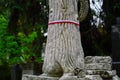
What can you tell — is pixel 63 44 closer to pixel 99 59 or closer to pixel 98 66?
pixel 98 66

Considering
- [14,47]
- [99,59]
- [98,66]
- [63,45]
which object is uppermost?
[63,45]

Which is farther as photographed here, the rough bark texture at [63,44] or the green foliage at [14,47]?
the green foliage at [14,47]

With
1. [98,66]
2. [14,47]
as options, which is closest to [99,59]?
[98,66]

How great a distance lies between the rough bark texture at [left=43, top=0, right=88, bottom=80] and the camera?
4641 millimetres

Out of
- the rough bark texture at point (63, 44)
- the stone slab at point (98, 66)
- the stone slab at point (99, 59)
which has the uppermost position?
the rough bark texture at point (63, 44)

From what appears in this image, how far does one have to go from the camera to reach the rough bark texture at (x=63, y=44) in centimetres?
464

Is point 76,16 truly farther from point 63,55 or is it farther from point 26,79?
point 26,79

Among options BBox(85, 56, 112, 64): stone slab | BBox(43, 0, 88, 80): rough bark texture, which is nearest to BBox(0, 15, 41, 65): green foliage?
BBox(85, 56, 112, 64): stone slab

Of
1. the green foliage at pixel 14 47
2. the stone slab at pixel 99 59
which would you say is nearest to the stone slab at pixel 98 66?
the stone slab at pixel 99 59

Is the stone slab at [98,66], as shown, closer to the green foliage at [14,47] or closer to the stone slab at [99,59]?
the stone slab at [99,59]

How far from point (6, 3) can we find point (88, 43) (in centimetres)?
410

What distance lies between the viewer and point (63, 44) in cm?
468

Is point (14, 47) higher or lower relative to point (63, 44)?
lower

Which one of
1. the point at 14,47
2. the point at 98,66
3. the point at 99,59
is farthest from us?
the point at 14,47
